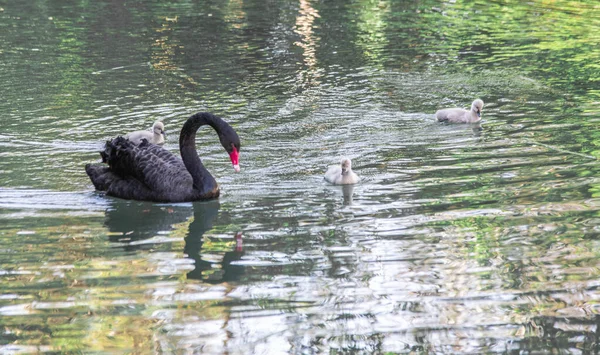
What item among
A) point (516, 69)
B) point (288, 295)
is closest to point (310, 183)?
point (288, 295)

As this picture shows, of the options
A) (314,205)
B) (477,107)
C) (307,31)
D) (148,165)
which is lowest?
(307,31)

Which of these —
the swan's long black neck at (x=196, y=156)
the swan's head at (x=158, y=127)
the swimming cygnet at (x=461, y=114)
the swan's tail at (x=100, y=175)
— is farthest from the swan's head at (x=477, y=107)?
the swan's tail at (x=100, y=175)

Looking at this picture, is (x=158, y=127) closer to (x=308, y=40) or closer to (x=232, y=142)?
(x=232, y=142)

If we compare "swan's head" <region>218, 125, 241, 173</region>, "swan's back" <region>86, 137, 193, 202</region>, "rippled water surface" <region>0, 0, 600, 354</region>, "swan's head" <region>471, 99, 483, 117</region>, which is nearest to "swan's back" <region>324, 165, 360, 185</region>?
"rippled water surface" <region>0, 0, 600, 354</region>

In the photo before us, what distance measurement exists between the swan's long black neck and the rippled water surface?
18 centimetres

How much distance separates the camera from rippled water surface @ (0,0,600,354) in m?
5.61

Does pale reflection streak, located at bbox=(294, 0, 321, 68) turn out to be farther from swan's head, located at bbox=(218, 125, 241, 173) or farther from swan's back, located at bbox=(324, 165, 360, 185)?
swan's head, located at bbox=(218, 125, 241, 173)

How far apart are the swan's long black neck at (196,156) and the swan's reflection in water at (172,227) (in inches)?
6.7

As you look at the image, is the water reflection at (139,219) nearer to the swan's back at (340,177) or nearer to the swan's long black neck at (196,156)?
the swan's long black neck at (196,156)

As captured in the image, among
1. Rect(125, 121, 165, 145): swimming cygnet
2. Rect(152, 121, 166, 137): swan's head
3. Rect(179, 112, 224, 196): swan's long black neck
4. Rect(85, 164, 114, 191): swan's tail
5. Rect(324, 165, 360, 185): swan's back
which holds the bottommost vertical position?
Rect(125, 121, 165, 145): swimming cygnet

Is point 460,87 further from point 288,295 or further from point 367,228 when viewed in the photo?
point 288,295

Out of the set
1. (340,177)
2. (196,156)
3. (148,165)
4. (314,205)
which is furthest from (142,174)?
(340,177)

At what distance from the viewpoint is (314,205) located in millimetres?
8445

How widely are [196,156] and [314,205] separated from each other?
1.21 meters
